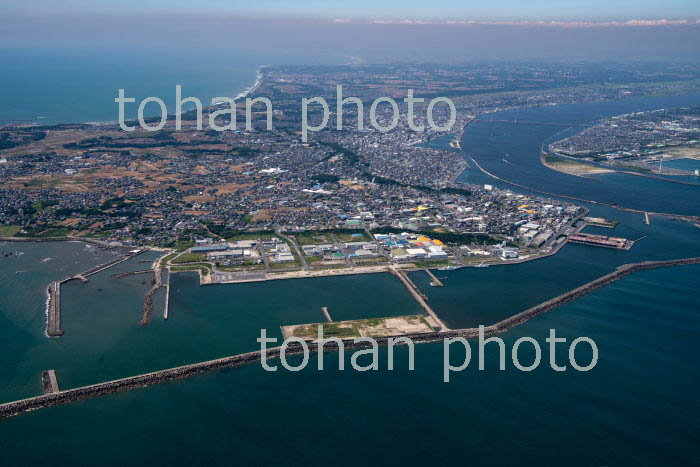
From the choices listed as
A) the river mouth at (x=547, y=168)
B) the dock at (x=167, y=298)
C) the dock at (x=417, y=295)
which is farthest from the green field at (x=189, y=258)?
the river mouth at (x=547, y=168)

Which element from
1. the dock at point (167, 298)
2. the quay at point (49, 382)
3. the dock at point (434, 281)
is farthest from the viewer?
the dock at point (434, 281)

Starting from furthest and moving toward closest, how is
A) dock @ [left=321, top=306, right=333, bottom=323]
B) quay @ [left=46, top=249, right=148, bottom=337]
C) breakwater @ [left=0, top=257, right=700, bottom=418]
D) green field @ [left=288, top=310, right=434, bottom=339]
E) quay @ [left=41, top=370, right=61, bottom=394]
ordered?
dock @ [left=321, top=306, right=333, bottom=323] → green field @ [left=288, top=310, right=434, bottom=339] → quay @ [left=46, top=249, right=148, bottom=337] → quay @ [left=41, top=370, right=61, bottom=394] → breakwater @ [left=0, top=257, right=700, bottom=418]

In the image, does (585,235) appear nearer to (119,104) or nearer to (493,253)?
(493,253)

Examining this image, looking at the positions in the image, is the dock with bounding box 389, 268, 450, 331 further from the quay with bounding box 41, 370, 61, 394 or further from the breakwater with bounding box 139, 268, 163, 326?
the quay with bounding box 41, 370, 61, 394

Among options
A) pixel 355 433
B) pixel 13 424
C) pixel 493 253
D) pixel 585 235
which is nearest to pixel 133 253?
pixel 13 424

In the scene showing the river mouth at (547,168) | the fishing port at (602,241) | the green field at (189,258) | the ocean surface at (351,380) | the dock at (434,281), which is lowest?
the ocean surface at (351,380)

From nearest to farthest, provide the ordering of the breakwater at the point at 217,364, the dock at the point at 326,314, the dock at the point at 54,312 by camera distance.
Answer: the breakwater at the point at 217,364 → the dock at the point at 54,312 → the dock at the point at 326,314

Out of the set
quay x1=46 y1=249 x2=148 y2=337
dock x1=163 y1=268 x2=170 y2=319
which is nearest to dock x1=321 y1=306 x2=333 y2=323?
dock x1=163 y1=268 x2=170 y2=319

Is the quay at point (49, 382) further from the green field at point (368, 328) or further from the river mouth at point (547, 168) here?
the river mouth at point (547, 168)
